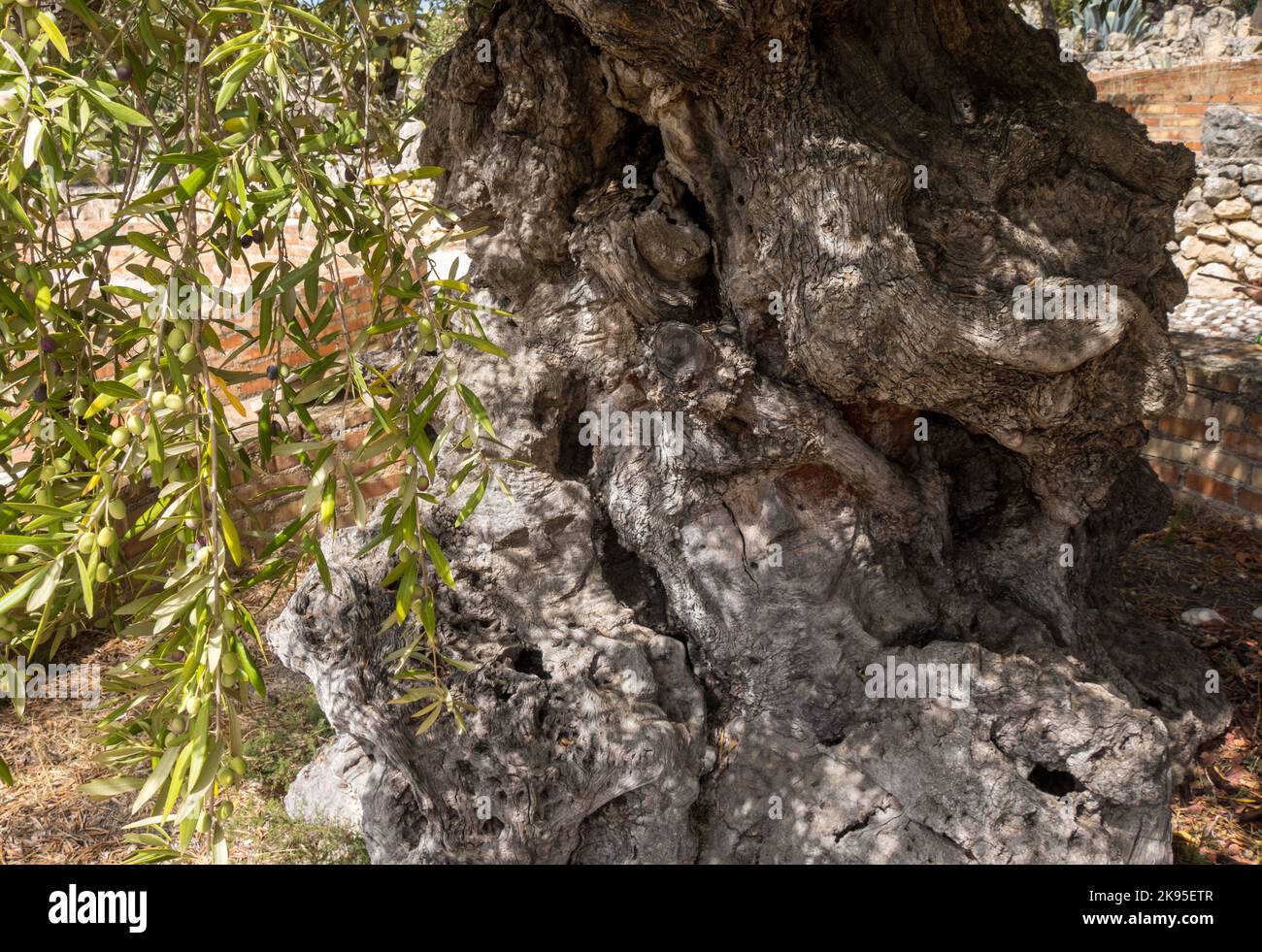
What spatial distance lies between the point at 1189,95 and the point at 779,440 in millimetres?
8910

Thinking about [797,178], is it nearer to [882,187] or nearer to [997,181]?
[882,187]

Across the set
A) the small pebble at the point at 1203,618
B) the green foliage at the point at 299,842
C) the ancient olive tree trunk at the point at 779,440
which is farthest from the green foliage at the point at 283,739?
the small pebble at the point at 1203,618

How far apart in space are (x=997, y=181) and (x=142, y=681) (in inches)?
106

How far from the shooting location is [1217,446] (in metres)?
5.71

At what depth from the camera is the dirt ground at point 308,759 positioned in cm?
367

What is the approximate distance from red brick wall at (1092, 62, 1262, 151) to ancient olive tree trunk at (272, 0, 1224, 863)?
7317 millimetres

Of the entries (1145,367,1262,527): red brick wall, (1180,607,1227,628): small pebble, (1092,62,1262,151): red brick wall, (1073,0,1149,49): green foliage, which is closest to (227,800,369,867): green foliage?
(1180,607,1227,628): small pebble

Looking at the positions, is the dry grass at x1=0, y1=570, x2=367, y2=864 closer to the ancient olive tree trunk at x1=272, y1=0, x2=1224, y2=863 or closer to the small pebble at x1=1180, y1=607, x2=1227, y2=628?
the ancient olive tree trunk at x1=272, y1=0, x2=1224, y2=863

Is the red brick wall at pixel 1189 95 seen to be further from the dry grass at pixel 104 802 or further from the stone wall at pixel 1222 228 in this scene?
the dry grass at pixel 104 802

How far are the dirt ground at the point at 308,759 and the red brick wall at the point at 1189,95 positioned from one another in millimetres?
5748

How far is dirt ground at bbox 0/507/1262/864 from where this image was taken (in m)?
3.67

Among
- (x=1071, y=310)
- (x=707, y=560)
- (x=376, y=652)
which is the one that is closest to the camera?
(x=1071, y=310)

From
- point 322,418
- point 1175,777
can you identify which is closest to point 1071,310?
point 1175,777

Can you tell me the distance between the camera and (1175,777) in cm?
365
